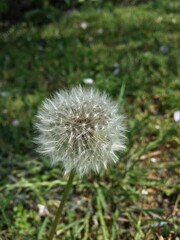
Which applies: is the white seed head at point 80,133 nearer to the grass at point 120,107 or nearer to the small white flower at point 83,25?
the grass at point 120,107

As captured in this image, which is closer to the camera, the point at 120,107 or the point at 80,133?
the point at 80,133

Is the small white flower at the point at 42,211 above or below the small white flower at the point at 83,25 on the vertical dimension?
below

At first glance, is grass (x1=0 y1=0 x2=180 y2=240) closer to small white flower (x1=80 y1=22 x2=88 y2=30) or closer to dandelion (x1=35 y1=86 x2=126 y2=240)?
small white flower (x1=80 y1=22 x2=88 y2=30)

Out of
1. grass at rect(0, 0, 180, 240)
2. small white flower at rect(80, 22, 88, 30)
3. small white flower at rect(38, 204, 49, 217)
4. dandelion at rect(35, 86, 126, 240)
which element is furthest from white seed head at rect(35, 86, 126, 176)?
small white flower at rect(80, 22, 88, 30)

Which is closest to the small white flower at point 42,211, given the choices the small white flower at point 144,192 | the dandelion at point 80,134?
the small white flower at point 144,192

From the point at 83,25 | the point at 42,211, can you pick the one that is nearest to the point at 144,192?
the point at 42,211

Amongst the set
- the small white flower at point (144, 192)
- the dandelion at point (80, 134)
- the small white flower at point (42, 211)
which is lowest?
the small white flower at point (144, 192)

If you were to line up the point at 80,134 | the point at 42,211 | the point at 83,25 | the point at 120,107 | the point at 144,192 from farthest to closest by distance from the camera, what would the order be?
the point at 83,25, the point at 120,107, the point at 144,192, the point at 42,211, the point at 80,134

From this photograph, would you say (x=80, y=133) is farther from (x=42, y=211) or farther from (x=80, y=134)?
(x=42, y=211)
